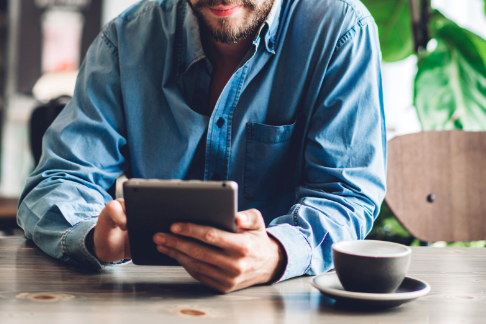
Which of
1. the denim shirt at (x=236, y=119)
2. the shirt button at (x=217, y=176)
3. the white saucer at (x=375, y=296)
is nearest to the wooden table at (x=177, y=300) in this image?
the white saucer at (x=375, y=296)

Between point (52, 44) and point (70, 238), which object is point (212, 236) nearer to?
point (70, 238)

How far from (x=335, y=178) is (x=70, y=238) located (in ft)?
1.58

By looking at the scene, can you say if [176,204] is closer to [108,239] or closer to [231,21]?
[108,239]

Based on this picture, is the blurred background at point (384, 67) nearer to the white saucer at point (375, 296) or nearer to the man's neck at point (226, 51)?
the man's neck at point (226, 51)

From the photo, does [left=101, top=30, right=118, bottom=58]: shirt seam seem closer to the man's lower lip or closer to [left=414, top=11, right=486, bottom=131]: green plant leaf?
the man's lower lip

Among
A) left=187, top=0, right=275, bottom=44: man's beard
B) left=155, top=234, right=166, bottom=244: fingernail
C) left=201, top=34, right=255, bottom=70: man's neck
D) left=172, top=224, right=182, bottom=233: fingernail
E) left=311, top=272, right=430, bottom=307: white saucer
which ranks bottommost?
left=311, top=272, right=430, bottom=307: white saucer

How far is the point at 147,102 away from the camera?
1107mm

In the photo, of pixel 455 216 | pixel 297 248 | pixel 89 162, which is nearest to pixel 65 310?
pixel 297 248

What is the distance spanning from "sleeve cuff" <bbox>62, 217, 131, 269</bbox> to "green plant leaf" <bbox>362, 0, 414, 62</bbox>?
1.91m

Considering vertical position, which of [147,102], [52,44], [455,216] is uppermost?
[52,44]

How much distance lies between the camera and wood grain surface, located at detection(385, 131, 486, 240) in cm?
130

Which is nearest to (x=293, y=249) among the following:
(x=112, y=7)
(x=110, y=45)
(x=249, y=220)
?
(x=249, y=220)

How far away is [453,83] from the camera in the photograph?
6.94ft

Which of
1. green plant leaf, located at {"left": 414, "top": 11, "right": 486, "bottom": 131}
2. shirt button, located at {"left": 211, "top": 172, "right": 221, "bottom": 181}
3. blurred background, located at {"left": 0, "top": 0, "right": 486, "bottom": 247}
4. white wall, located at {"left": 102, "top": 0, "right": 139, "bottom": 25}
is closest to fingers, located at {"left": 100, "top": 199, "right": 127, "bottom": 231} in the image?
shirt button, located at {"left": 211, "top": 172, "right": 221, "bottom": 181}
